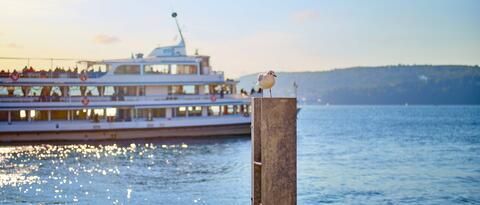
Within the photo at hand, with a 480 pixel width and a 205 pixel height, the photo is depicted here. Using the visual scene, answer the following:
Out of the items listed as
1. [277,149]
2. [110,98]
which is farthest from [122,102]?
[277,149]

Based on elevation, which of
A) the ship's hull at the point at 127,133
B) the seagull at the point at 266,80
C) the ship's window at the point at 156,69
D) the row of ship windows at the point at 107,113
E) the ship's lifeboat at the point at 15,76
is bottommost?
the ship's hull at the point at 127,133

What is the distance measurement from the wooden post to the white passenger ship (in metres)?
44.4

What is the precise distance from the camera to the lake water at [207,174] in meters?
28.3

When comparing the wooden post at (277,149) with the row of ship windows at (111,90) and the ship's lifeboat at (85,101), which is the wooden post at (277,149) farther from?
the row of ship windows at (111,90)

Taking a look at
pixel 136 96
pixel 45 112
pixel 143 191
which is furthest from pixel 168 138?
pixel 143 191

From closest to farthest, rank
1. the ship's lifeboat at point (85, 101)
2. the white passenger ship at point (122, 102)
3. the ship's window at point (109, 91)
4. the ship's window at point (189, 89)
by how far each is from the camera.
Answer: the white passenger ship at point (122, 102)
the ship's lifeboat at point (85, 101)
the ship's window at point (109, 91)
the ship's window at point (189, 89)

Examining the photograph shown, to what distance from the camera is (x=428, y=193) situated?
3030 centimetres

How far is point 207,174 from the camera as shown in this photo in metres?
35.5

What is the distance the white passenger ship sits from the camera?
54.5m

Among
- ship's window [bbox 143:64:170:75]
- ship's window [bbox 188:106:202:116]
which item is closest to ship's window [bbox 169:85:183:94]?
ship's window [bbox 143:64:170:75]

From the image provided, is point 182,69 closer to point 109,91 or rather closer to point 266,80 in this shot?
point 109,91

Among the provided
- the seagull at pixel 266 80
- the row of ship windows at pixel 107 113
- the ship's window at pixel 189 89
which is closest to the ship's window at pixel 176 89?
→ the ship's window at pixel 189 89

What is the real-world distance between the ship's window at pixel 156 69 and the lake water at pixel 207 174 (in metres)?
6.15

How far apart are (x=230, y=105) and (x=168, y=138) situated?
582 cm
